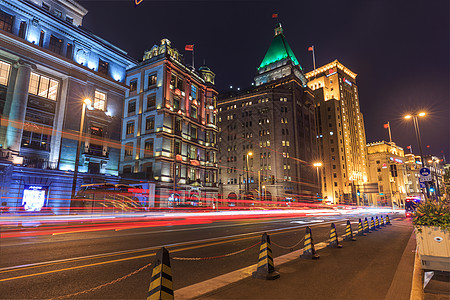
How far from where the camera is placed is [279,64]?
94438 millimetres

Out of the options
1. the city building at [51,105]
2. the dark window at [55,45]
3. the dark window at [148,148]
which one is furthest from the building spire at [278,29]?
the dark window at [55,45]

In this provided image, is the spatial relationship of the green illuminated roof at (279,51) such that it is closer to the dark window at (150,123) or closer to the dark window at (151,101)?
the dark window at (151,101)

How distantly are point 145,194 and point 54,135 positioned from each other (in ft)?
45.6

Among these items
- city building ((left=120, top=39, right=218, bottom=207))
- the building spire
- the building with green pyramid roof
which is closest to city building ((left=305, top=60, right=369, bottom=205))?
the building with green pyramid roof

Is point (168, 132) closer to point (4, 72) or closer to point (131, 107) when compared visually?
point (131, 107)

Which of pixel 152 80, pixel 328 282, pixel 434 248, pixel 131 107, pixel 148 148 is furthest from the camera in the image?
pixel 131 107

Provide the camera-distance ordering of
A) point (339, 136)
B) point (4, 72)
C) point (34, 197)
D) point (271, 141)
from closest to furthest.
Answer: point (34, 197) → point (4, 72) → point (271, 141) → point (339, 136)

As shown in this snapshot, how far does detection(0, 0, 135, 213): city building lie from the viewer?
1006 inches

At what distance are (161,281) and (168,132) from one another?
38.1 metres

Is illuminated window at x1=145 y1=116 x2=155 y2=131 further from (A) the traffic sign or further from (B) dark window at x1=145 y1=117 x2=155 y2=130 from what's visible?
(A) the traffic sign

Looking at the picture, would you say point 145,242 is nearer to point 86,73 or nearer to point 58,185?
point 58,185

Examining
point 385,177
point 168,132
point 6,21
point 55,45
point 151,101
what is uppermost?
point 6,21

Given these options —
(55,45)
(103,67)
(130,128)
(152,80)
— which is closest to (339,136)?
(152,80)

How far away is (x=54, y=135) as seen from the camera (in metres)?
29.0
